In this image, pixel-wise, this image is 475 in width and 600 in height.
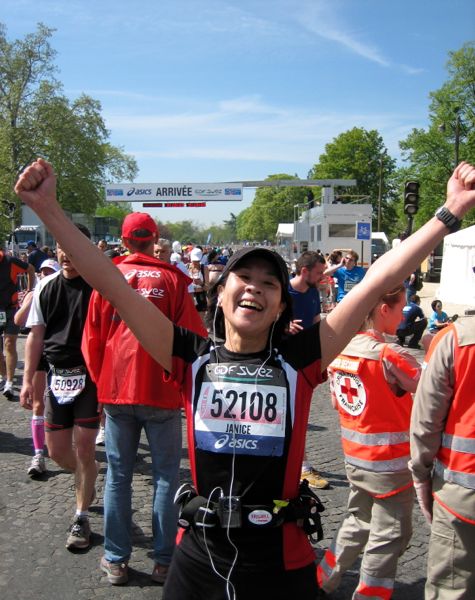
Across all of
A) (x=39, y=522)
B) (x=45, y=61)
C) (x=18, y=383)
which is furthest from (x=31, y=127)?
(x=39, y=522)

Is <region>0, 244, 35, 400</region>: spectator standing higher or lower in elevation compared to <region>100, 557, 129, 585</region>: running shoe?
higher

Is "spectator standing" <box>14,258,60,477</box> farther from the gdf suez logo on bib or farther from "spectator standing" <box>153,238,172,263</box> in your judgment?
the gdf suez logo on bib

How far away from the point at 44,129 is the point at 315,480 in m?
41.0

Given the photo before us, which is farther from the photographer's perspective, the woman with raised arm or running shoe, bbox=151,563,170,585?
running shoe, bbox=151,563,170,585

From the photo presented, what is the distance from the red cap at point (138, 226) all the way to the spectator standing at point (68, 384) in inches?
16.5

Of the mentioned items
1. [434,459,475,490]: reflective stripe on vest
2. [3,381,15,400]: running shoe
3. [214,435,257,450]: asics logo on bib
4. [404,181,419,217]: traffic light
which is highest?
[404,181,419,217]: traffic light

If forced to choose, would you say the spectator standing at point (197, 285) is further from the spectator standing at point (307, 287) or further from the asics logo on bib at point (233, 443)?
the asics logo on bib at point (233, 443)

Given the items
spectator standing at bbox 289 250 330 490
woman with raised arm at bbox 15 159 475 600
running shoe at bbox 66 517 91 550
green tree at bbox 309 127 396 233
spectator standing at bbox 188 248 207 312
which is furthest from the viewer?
green tree at bbox 309 127 396 233

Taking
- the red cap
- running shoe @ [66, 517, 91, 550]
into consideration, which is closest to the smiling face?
the red cap

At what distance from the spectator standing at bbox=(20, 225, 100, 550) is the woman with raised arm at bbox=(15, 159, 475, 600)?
2.07 metres

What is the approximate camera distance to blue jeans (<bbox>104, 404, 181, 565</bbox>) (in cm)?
351

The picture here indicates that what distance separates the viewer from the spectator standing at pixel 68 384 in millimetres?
4012

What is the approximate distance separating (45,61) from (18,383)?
37157 millimetres

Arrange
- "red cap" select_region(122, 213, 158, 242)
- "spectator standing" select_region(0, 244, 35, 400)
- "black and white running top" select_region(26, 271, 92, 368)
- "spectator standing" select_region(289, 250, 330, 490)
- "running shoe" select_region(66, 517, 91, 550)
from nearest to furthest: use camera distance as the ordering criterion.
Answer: "red cap" select_region(122, 213, 158, 242) → "running shoe" select_region(66, 517, 91, 550) → "black and white running top" select_region(26, 271, 92, 368) → "spectator standing" select_region(289, 250, 330, 490) → "spectator standing" select_region(0, 244, 35, 400)
